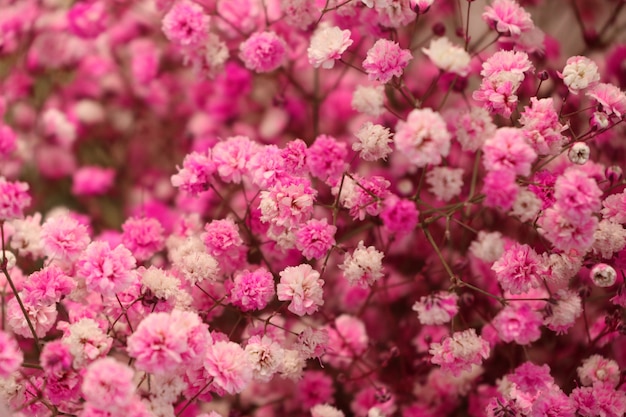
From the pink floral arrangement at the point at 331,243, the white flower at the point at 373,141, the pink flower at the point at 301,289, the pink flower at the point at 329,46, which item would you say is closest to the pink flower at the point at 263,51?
the pink floral arrangement at the point at 331,243

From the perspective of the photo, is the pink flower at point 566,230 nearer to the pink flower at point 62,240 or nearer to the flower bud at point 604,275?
the flower bud at point 604,275

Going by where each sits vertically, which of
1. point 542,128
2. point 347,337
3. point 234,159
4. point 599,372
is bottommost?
point 347,337

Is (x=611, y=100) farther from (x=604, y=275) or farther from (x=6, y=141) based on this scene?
(x=6, y=141)

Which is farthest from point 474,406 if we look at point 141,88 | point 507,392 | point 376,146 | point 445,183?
point 141,88

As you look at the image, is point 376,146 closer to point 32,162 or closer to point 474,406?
point 474,406

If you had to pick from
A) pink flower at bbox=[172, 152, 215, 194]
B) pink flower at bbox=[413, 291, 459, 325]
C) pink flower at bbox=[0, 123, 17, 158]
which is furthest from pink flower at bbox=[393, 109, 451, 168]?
pink flower at bbox=[0, 123, 17, 158]

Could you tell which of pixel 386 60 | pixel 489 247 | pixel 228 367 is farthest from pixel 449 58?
pixel 228 367
